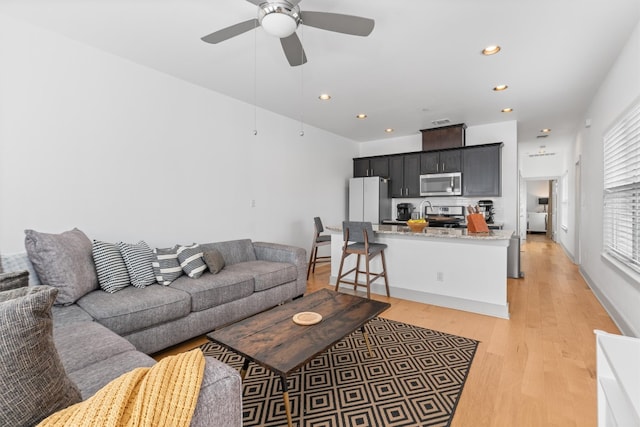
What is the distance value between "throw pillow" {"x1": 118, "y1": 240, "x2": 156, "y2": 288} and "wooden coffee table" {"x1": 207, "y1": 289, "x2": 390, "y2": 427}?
1123 millimetres

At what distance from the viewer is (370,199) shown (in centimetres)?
574

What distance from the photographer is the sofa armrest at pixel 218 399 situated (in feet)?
2.67

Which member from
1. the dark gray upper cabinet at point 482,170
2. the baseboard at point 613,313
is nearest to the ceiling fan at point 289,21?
the baseboard at point 613,313

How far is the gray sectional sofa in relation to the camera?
36.1 inches

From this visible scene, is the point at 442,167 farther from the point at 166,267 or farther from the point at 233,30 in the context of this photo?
the point at 166,267

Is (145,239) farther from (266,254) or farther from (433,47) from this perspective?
(433,47)

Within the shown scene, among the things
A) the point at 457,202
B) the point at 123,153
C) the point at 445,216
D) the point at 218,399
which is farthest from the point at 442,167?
the point at 218,399

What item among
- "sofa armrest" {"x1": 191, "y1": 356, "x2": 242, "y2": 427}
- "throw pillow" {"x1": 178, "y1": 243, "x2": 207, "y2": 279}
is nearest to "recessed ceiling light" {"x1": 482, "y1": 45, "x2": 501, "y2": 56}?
"sofa armrest" {"x1": 191, "y1": 356, "x2": 242, "y2": 427}

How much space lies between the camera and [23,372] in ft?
2.19

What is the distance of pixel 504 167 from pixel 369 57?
351 cm

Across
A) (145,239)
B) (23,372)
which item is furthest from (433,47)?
(145,239)

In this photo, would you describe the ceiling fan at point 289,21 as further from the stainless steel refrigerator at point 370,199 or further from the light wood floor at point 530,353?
the stainless steel refrigerator at point 370,199

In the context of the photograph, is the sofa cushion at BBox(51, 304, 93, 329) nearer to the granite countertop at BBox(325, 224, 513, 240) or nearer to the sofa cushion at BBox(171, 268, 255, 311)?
the sofa cushion at BBox(171, 268, 255, 311)

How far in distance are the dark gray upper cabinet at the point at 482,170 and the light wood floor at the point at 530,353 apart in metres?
1.62
